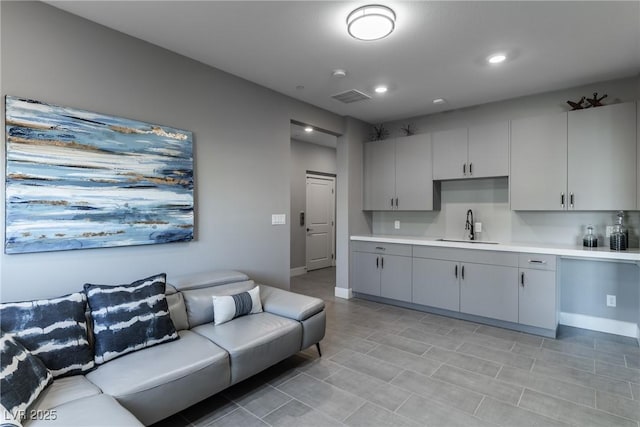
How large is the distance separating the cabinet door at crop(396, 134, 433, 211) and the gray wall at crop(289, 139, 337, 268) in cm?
242

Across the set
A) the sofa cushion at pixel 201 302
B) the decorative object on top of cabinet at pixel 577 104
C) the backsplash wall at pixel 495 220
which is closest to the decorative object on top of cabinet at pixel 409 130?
the backsplash wall at pixel 495 220

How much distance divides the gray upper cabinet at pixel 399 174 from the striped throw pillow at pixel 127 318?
3.43 metres

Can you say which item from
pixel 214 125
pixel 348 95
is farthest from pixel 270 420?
pixel 348 95

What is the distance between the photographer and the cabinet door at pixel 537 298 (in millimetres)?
3338

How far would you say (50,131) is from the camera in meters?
2.17

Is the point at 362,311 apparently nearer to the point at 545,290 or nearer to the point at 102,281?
the point at 545,290

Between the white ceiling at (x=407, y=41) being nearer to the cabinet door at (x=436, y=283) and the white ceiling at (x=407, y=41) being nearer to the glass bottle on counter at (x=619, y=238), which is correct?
the glass bottle on counter at (x=619, y=238)

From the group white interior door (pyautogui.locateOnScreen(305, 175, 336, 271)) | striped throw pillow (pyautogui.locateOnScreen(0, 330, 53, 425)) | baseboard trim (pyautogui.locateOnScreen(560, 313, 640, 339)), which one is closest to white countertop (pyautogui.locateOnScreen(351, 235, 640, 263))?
baseboard trim (pyautogui.locateOnScreen(560, 313, 640, 339))

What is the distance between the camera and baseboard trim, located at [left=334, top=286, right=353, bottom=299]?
4.89m

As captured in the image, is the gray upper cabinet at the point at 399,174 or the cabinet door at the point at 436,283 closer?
the cabinet door at the point at 436,283

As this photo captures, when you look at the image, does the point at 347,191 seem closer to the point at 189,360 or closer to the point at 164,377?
the point at 189,360

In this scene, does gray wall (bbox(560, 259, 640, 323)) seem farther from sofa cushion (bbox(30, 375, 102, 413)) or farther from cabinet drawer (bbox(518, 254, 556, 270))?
sofa cushion (bbox(30, 375, 102, 413))

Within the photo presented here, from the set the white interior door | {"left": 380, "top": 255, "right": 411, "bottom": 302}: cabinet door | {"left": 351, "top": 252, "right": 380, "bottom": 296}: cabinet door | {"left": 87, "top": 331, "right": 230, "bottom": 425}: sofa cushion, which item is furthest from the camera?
the white interior door

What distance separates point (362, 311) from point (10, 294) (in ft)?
11.2
